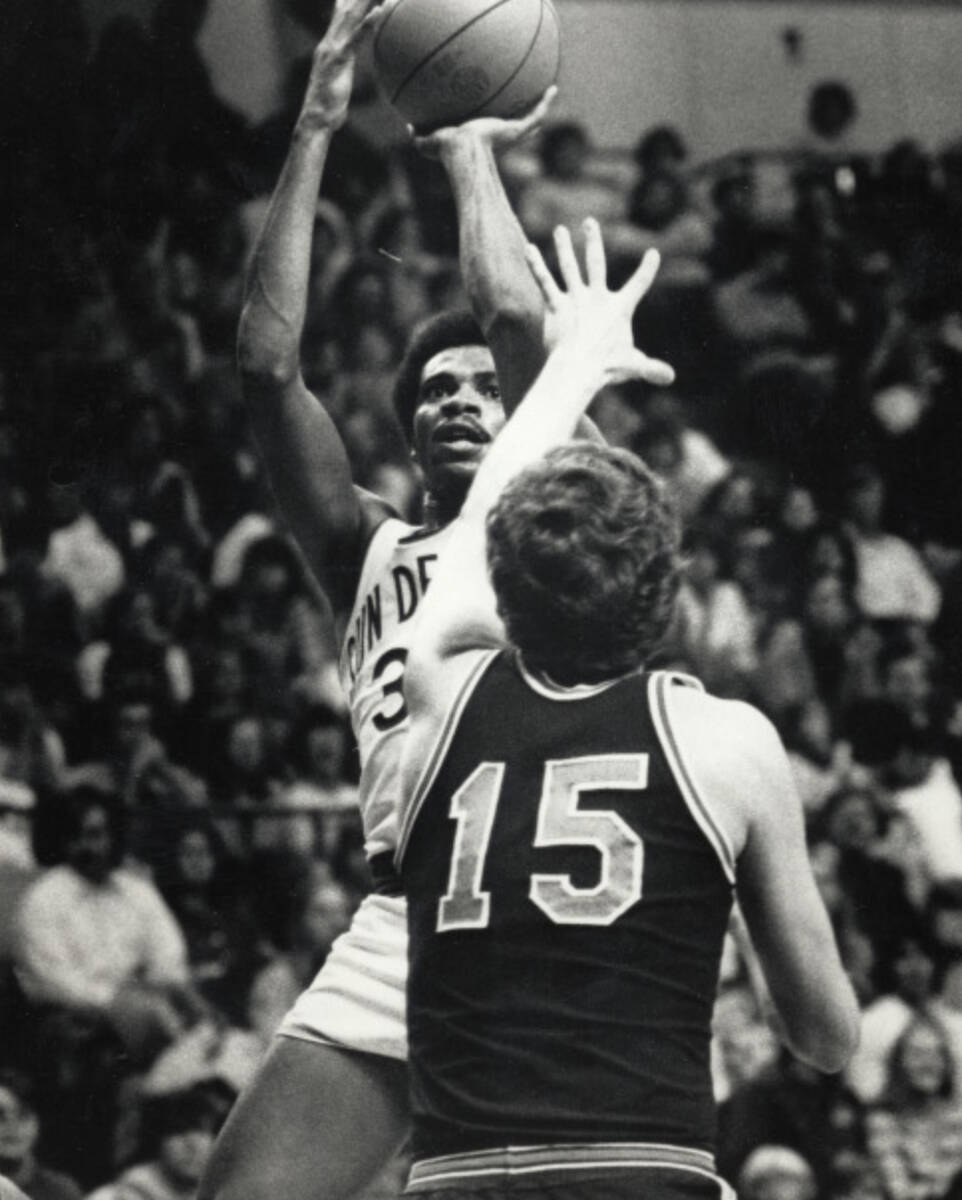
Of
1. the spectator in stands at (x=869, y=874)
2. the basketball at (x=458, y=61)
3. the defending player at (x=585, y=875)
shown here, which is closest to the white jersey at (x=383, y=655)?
the basketball at (x=458, y=61)

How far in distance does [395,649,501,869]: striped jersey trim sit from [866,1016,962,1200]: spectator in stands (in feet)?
16.8

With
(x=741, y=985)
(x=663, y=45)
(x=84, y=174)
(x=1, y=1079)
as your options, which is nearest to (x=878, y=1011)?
(x=741, y=985)

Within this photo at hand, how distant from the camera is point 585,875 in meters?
2.62

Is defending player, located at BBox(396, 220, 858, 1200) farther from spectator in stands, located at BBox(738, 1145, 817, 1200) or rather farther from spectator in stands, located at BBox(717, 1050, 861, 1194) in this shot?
spectator in stands, located at BBox(717, 1050, 861, 1194)

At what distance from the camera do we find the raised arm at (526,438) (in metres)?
2.85

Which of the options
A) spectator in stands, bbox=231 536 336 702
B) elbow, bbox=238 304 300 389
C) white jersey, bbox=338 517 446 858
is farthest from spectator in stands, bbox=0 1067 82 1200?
elbow, bbox=238 304 300 389

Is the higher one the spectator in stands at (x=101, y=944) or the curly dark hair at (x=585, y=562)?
the curly dark hair at (x=585, y=562)

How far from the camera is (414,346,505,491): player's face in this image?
14.1ft

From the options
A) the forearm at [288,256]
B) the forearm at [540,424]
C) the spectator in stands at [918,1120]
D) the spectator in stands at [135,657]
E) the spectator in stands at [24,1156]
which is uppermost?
the forearm at [288,256]

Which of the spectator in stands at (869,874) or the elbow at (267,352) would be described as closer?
the elbow at (267,352)

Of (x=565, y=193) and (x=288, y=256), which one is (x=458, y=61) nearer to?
(x=288, y=256)

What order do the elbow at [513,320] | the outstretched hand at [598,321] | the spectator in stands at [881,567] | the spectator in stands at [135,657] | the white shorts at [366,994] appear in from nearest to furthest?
1. the outstretched hand at [598,321]
2. the elbow at [513,320]
3. the white shorts at [366,994]
4. the spectator in stands at [135,657]
5. the spectator in stands at [881,567]

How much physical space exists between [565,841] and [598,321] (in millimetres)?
867

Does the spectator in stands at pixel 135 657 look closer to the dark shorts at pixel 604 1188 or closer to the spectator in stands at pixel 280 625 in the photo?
the spectator in stands at pixel 280 625
